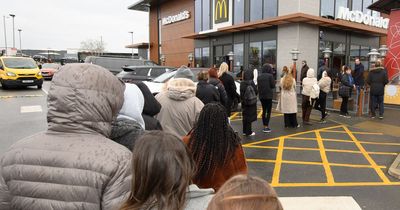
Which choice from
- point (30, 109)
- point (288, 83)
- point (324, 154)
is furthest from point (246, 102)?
point (30, 109)

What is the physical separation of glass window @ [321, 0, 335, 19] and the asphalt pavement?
9.25 metres

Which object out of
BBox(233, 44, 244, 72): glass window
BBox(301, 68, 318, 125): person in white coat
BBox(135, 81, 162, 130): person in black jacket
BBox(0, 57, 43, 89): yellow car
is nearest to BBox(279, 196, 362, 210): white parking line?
BBox(135, 81, 162, 130): person in black jacket

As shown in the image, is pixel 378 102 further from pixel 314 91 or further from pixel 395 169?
pixel 395 169

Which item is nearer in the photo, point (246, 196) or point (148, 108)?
point (246, 196)

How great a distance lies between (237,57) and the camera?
900 inches

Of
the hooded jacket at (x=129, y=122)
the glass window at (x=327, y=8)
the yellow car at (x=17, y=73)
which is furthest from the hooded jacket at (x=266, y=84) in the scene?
the yellow car at (x=17, y=73)

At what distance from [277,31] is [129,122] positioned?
17.9 metres

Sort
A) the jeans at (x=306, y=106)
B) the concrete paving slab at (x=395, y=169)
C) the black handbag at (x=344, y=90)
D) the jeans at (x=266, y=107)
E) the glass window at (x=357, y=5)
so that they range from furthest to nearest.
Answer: the glass window at (x=357, y=5)
the black handbag at (x=344, y=90)
the jeans at (x=306, y=106)
the jeans at (x=266, y=107)
the concrete paving slab at (x=395, y=169)

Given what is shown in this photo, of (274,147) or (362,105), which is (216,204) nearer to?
(274,147)

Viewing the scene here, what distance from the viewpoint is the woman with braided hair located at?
278 cm

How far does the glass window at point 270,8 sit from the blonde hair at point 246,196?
19.5 metres

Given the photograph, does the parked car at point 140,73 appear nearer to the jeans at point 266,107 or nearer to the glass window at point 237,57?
the jeans at point 266,107

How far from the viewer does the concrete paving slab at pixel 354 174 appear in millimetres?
5607

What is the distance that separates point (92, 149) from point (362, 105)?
11576 millimetres
